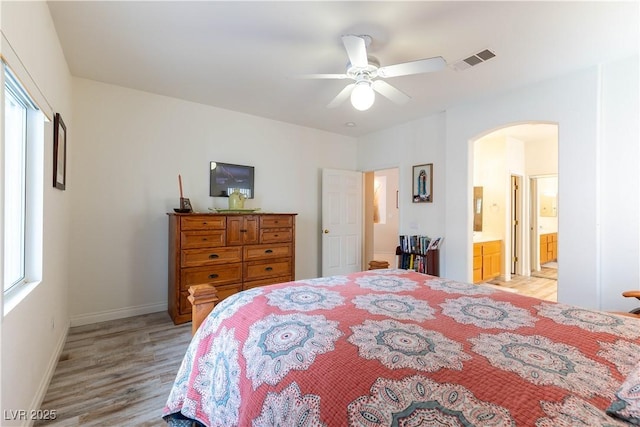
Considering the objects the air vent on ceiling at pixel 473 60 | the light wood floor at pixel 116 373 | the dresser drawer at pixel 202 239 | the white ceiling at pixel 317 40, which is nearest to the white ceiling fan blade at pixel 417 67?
the white ceiling at pixel 317 40

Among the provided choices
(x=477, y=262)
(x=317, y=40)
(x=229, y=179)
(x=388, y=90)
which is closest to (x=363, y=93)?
(x=388, y=90)

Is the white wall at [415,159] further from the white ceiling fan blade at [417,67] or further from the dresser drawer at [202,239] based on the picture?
the dresser drawer at [202,239]

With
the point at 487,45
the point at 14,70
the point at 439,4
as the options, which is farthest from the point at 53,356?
the point at 487,45

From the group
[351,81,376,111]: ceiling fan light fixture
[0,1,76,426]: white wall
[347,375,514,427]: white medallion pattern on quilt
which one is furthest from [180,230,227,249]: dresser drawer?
[347,375,514,427]: white medallion pattern on quilt

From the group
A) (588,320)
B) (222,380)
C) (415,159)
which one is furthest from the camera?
(415,159)

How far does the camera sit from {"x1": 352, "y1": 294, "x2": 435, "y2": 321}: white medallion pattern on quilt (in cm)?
129

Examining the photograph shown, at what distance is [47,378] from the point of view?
1.99m

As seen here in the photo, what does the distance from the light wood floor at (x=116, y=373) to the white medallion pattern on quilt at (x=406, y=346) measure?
58.7 inches

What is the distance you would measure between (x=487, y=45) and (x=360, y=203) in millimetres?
3213

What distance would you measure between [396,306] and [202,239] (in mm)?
2493

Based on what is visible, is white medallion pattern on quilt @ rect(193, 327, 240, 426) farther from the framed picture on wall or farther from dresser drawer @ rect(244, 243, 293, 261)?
the framed picture on wall

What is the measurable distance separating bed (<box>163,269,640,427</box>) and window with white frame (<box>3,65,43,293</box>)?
1275mm

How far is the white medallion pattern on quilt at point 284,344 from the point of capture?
94 centimetres

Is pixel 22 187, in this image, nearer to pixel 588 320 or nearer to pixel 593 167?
pixel 588 320
